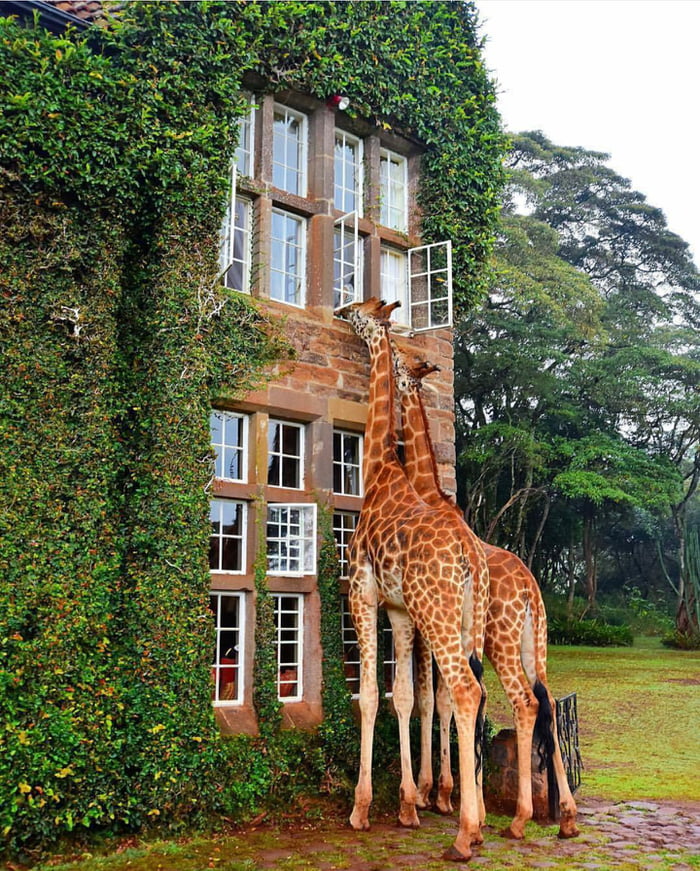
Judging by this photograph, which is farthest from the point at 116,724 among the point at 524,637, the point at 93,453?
the point at 524,637

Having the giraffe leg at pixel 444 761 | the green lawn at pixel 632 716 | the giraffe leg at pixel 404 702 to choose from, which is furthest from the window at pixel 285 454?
the green lawn at pixel 632 716

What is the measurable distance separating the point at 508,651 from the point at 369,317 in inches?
131

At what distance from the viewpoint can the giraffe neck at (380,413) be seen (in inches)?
314

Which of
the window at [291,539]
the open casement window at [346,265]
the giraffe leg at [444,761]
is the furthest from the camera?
the open casement window at [346,265]

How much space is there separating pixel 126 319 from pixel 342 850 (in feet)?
14.8

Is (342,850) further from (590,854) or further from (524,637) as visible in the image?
(524,637)

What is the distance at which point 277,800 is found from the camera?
7.24m

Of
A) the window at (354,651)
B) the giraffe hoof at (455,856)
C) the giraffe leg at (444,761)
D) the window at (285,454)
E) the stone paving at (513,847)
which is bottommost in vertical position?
the stone paving at (513,847)

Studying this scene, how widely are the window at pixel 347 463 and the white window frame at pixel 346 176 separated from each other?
2.39 m

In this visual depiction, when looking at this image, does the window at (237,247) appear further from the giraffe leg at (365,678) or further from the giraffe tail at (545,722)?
the giraffe tail at (545,722)

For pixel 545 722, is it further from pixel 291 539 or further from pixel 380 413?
pixel 380 413

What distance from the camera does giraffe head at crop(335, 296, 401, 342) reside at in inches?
333

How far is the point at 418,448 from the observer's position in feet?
26.9

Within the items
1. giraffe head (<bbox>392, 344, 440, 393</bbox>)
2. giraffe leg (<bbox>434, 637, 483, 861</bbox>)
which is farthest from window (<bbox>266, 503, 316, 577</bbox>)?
giraffe leg (<bbox>434, 637, 483, 861</bbox>)
